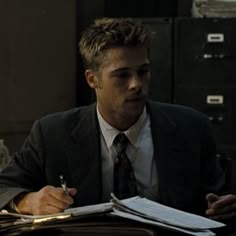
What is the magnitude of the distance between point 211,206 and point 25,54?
2.88 metres

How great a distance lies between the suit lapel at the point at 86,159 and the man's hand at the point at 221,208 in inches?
12.7

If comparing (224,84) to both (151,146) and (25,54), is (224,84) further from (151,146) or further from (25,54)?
(151,146)

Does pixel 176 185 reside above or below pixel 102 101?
below

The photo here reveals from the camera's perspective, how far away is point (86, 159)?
1939 mm

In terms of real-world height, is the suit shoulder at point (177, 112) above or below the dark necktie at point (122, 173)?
above

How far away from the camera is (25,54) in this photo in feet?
14.5

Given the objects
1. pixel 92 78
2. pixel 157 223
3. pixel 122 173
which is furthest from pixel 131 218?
pixel 92 78

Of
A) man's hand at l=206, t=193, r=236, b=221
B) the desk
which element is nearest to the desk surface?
the desk

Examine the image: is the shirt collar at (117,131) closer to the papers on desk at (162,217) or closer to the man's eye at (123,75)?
the man's eye at (123,75)

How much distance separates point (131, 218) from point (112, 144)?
52 cm

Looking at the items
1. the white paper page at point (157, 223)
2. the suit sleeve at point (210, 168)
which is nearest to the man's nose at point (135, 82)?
the suit sleeve at point (210, 168)

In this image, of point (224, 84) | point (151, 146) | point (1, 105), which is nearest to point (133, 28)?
point (151, 146)

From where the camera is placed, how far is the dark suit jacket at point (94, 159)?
1915 millimetres

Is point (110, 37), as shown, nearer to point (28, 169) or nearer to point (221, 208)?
point (28, 169)
